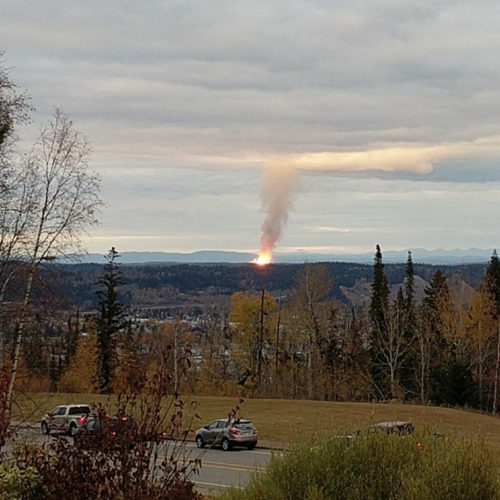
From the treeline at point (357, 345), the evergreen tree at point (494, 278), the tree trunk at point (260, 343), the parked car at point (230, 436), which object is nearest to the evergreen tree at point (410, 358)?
the treeline at point (357, 345)

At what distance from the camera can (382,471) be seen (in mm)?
7801

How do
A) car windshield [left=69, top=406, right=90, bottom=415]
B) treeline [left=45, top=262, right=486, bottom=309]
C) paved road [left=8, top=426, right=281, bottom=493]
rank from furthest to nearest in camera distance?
treeline [left=45, top=262, right=486, bottom=309]
car windshield [left=69, top=406, right=90, bottom=415]
paved road [left=8, top=426, right=281, bottom=493]

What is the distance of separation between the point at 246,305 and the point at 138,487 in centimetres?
5511

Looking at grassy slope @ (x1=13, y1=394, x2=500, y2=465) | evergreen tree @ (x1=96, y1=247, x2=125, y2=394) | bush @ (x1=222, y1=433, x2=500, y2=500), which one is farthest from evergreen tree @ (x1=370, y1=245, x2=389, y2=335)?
bush @ (x1=222, y1=433, x2=500, y2=500)

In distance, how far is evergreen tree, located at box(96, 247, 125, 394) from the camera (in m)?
55.6

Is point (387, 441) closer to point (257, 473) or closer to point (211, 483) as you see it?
point (257, 473)

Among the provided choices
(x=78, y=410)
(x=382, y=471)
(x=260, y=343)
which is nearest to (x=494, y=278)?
(x=260, y=343)

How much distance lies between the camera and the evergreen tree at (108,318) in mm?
55625

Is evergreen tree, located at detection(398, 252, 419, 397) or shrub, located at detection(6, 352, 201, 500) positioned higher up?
shrub, located at detection(6, 352, 201, 500)

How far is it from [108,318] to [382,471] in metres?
49.8

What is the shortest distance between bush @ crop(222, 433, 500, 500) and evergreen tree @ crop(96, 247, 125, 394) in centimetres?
4846

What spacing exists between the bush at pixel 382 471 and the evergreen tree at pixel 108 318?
1908 inches

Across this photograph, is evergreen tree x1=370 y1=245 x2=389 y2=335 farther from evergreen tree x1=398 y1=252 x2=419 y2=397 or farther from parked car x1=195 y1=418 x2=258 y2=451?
parked car x1=195 y1=418 x2=258 y2=451

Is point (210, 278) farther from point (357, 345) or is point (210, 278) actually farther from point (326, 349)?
point (326, 349)
